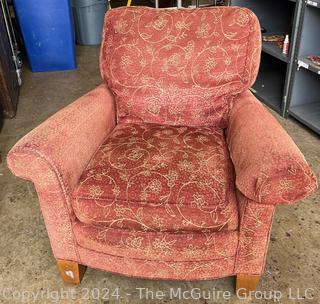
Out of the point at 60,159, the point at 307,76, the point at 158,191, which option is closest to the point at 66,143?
the point at 60,159

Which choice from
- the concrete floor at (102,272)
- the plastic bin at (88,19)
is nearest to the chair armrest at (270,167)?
the concrete floor at (102,272)

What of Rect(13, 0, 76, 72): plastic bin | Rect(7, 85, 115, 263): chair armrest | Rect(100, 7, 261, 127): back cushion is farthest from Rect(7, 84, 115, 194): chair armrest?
Rect(13, 0, 76, 72): plastic bin

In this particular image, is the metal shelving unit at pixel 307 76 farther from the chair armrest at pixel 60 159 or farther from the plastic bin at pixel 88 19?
the plastic bin at pixel 88 19

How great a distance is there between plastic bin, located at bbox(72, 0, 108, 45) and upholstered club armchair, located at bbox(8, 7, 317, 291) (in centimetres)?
261

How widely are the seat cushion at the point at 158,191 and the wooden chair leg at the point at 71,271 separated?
24 cm

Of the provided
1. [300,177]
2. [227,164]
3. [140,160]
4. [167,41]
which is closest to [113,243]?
[140,160]

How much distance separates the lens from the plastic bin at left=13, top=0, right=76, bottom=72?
316cm

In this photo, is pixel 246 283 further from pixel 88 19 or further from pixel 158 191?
pixel 88 19

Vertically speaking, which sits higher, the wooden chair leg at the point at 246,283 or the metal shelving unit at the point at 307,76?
the metal shelving unit at the point at 307,76

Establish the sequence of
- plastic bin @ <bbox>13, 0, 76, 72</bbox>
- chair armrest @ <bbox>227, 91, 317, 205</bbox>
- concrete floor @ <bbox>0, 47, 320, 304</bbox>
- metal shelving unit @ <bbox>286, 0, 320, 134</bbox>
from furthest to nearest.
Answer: plastic bin @ <bbox>13, 0, 76, 72</bbox> < metal shelving unit @ <bbox>286, 0, 320, 134</bbox> < concrete floor @ <bbox>0, 47, 320, 304</bbox> < chair armrest @ <bbox>227, 91, 317, 205</bbox>

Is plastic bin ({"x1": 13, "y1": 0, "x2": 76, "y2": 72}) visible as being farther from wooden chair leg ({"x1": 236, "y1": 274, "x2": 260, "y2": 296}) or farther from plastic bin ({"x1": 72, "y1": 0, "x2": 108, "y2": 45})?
wooden chair leg ({"x1": 236, "y1": 274, "x2": 260, "y2": 296})

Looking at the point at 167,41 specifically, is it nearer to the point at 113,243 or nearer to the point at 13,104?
the point at 113,243

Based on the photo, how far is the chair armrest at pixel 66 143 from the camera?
1098 millimetres

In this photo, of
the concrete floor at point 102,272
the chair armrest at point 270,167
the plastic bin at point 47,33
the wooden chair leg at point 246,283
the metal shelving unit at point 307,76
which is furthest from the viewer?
the plastic bin at point 47,33
